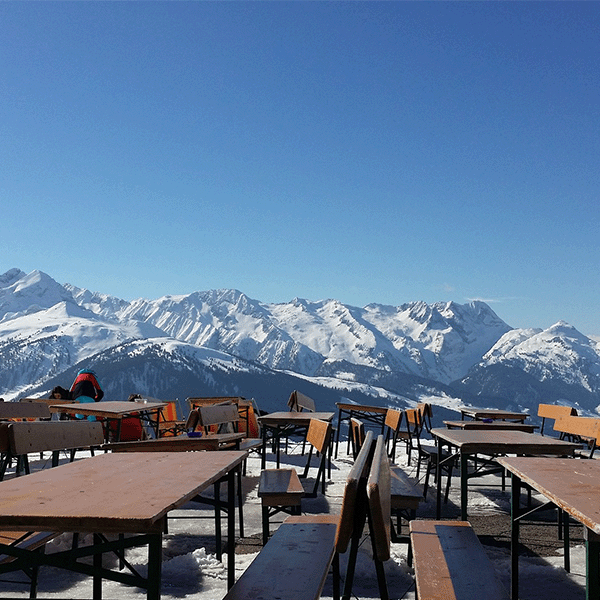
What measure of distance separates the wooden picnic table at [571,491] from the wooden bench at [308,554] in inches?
30.5

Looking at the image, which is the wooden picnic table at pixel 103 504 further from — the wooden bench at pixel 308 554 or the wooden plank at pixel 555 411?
the wooden plank at pixel 555 411

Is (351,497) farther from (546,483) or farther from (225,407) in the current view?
(225,407)

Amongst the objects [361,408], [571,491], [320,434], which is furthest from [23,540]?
[361,408]

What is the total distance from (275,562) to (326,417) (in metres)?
5.00

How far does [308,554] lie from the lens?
320 centimetres

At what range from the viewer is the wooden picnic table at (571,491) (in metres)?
2.43

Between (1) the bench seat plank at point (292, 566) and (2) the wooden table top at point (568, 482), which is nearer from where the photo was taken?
(2) the wooden table top at point (568, 482)

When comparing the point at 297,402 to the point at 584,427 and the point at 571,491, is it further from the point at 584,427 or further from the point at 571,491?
the point at 571,491

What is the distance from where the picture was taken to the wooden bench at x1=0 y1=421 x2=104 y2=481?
359cm

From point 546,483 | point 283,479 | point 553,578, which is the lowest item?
point 553,578

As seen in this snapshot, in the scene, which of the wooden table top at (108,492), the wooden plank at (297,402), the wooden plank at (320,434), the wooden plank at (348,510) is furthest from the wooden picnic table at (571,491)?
the wooden plank at (297,402)

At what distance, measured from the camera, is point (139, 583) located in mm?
2238

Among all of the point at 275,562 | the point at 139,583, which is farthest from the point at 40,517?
the point at 275,562

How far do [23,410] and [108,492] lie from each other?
4362mm
